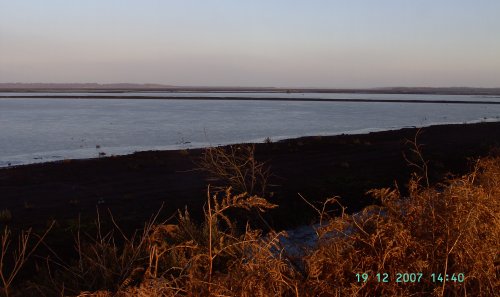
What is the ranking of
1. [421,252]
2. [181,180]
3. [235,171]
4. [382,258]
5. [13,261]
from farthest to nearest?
[181,180]
[235,171]
[13,261]
[421,252]
[382,258]

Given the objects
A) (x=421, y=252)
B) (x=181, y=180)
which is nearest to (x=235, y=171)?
(x=181, y=180)

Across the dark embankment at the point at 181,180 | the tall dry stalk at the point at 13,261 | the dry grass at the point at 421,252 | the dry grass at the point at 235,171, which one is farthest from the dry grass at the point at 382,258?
the dark embankment at the point at 181,180

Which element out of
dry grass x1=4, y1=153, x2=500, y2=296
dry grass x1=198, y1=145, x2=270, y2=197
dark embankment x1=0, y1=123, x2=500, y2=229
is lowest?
dark embankment x1=0, y1=123, x2=500, y2=229

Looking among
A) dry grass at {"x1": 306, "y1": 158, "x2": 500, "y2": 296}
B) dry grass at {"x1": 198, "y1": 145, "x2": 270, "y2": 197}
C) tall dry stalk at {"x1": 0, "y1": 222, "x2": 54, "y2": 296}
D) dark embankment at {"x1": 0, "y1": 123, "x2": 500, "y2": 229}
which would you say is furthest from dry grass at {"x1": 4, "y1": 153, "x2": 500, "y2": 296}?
dark embankment at {"x1": 0, "y1": 123, "x2": 500, "y2": 229}

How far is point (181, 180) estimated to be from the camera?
15688mm

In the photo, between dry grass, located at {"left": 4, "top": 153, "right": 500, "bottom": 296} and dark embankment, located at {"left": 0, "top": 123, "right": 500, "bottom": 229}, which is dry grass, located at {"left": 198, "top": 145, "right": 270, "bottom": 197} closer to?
dark embankment, located at {"left": 0, "top": 123, "right": 500, "bottom": 229}

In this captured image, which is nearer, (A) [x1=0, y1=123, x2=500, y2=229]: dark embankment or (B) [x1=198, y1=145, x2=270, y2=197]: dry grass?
(B) [x1=198, y1=145, x2=270, y2=197]: dry grass

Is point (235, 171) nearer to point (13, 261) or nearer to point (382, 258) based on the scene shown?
point (13, 261)

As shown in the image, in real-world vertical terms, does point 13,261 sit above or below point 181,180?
above

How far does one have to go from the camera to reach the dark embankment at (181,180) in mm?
11422

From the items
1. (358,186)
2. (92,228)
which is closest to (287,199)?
(358,186)

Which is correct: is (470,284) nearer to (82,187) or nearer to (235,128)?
(82,187)

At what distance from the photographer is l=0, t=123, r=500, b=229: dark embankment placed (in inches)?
450

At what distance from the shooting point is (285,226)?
9398 mm
